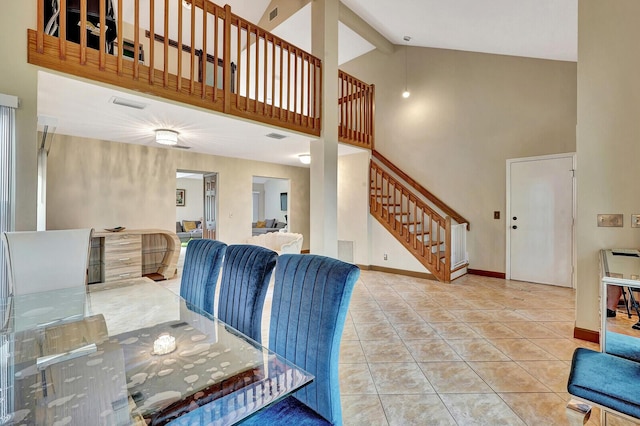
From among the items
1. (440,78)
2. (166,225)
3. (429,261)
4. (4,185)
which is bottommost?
(429,261)

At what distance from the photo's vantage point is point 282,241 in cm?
509

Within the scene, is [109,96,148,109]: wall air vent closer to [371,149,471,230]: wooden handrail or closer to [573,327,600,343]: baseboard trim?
[371,149,471,230]: wooden handrail

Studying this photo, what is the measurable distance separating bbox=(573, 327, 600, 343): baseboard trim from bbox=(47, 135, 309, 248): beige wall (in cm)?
541

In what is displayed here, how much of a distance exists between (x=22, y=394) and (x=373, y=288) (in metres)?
3.80

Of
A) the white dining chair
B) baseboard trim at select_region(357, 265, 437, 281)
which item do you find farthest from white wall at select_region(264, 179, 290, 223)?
the white dining chair

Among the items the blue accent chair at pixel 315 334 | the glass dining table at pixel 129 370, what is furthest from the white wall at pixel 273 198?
the blue accent chair at pixel 315 334

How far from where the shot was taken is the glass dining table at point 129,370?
830mm

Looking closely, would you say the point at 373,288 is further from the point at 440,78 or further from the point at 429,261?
the point at 440,78

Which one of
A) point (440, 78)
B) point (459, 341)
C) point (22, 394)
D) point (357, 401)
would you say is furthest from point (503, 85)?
point (22, 394)

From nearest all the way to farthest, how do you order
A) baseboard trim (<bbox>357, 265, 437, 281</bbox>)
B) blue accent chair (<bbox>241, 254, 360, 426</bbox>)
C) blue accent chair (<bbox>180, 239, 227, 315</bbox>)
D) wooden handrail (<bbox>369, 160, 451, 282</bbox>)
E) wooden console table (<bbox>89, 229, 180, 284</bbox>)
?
blue accent chair (<bbox>241, 254, 360, 426</bbox>)
blue accent chair (<bbox>180, 239, 227, 315</bbox>)
wooden console table (<bbox>89, 229, 180, 284</bbox>)
wooden handrail (<bbox>369, 160, 451, 282</bbox>)
baseboard trim (<bbox>357, 265, 437, 281</bbox>)

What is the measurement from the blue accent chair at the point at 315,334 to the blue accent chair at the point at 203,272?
0.78 m

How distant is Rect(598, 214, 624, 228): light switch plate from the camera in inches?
92.0

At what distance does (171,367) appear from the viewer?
109cm

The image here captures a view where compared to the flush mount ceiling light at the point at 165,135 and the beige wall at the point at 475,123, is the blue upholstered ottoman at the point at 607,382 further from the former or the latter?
the flush mount ceiling light at the point at 165,135
